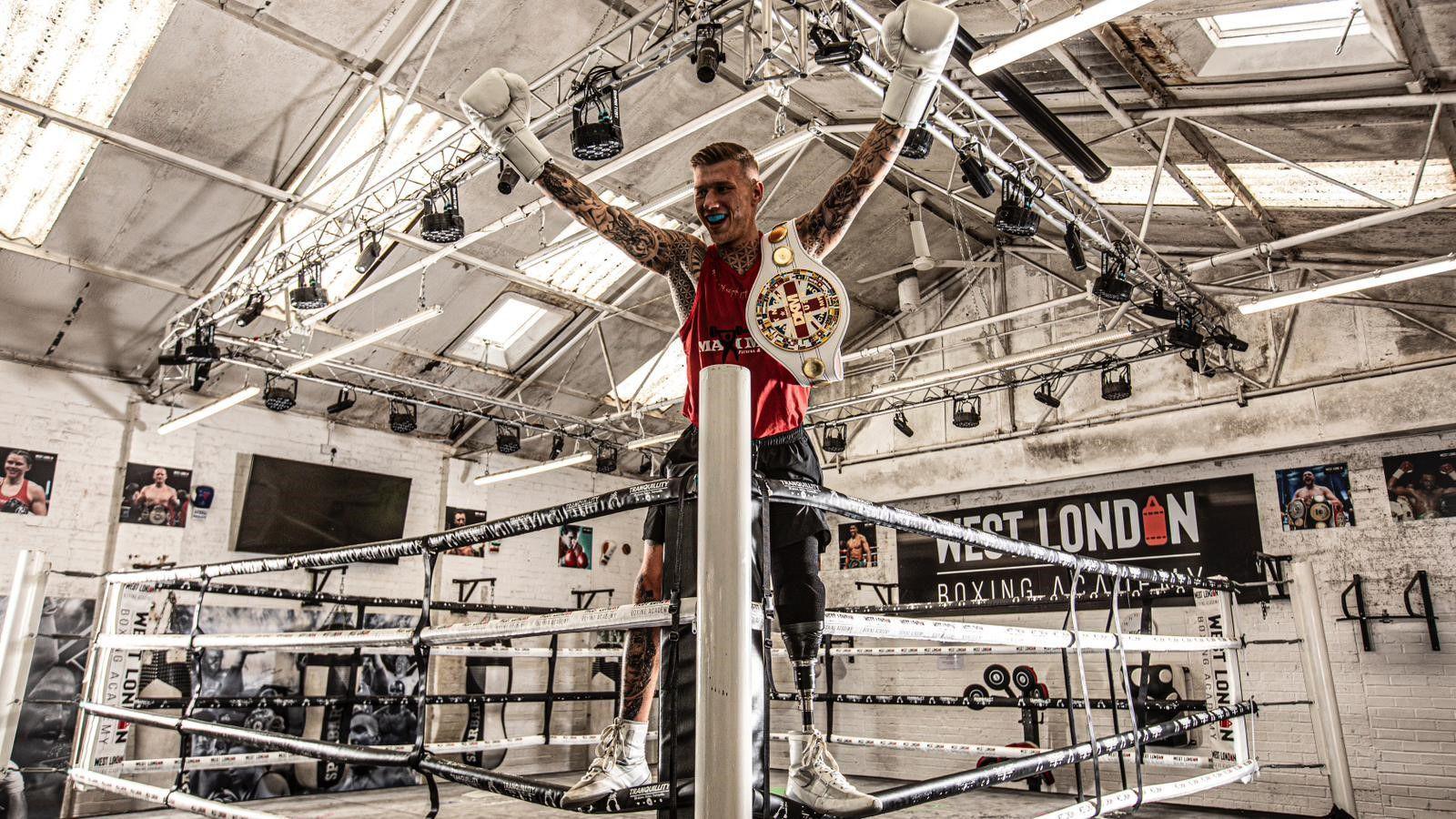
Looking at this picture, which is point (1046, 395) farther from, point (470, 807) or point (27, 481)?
point (27, 481)

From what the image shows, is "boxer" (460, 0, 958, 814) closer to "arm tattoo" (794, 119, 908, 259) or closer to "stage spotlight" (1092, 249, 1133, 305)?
"arm tattoo" (794, 119, 908, 259)

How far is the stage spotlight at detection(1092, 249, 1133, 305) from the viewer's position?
6.34m

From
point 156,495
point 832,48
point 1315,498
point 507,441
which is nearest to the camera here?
point 832,48

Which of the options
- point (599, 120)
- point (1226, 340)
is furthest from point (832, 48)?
point (1226, 340)

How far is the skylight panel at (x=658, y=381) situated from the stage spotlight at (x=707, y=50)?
528 centimetres

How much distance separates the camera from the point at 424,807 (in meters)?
4.28

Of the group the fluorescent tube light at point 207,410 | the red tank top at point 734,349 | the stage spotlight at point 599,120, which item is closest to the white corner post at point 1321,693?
the red tank top at point 734,349

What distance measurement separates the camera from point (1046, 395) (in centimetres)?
874

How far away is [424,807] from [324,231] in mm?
4444

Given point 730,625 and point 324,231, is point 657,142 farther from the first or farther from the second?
point 730,625

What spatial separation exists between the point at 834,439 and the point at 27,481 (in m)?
7.56

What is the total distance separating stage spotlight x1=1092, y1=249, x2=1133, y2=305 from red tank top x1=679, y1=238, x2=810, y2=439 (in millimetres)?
5262

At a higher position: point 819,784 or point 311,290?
point 311,290

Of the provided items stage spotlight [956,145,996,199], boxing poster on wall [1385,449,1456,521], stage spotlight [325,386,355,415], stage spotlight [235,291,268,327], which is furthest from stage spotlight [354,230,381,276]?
boxing poster on wall [1385,449,1456,521]
